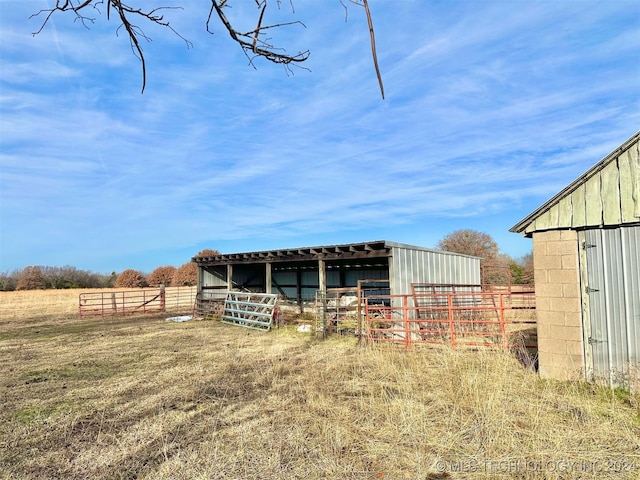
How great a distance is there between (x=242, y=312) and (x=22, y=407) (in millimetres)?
9648

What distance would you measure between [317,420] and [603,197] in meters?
5.16

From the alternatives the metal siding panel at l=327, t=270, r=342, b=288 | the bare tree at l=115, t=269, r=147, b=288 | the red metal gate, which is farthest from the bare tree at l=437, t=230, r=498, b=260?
the bare tree at l=115, t=269, r=147, b=288

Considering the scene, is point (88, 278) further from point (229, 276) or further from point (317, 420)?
point (317, 420)

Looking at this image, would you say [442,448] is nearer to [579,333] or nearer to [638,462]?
[638,462]

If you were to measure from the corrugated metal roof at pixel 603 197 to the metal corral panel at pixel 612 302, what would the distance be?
0.22 m

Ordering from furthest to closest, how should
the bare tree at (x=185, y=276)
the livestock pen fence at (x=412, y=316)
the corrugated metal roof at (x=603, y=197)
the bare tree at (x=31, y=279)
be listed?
the bare tree at (x=31, y=279) → the bare tree at (x=185, y=276) → the livestock pen fence at (x=412, y=316) → the corrugated metal roof at (x=603, y=197)

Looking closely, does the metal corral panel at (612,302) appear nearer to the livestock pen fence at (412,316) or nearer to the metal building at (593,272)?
the metal building at (593,272)

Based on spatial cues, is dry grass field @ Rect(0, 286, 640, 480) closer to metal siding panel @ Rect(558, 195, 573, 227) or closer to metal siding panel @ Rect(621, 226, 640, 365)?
metal siding panel @ Rect(621, 226, 640, 365)

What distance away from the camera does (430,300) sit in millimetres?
14023

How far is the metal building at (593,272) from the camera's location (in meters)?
5.48

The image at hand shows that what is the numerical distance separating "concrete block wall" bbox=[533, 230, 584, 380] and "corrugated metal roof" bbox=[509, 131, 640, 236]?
0.25 meters

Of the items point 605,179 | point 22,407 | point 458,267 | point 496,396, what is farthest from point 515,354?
point 458,267

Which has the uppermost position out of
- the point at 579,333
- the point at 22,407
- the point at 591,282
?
the point at 591,282

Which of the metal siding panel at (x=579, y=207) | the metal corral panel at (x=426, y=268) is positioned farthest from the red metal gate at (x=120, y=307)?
the metal siding panel at (x=579, y=207)
